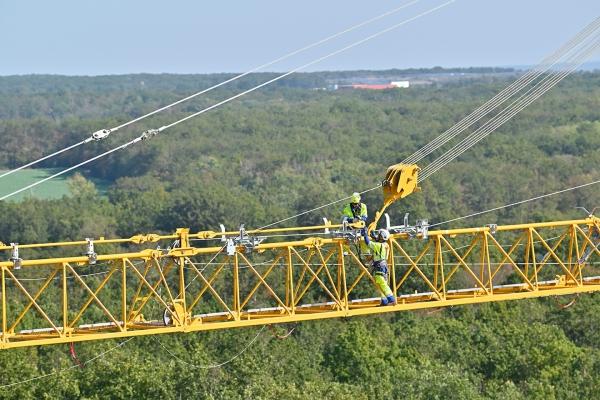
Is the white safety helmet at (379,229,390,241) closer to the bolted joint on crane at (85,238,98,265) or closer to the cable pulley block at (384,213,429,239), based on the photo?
the cable pulley block at (384,213,429,239)

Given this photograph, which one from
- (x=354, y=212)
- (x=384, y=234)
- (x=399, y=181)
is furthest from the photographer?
(x=399, y=181)

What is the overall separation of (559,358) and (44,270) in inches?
1651

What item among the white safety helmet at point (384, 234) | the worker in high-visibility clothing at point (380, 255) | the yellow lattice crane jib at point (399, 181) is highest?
the yellow lattice crane jib at point (399, 181)

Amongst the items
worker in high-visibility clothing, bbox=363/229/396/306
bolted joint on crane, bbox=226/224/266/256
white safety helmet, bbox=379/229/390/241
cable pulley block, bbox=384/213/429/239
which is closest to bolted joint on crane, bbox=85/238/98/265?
bolted joint on crane, bbox=226/224/266/256

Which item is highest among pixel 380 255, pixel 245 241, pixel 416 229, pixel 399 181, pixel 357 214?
pixel 399 181

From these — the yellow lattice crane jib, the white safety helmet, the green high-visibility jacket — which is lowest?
the white safety helmet

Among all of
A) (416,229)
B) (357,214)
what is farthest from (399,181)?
(357,214)

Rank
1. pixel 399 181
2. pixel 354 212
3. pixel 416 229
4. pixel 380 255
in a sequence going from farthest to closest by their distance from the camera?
1. pixel 399 181
2. pixel 416 229
3. pixel 354 212
4. pixel 380 255

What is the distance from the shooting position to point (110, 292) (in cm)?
8831

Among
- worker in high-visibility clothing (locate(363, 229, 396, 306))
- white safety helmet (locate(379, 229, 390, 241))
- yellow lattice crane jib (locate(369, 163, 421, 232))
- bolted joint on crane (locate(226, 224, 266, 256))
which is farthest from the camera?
yellow lattice crane jib (locate(369, 163, 421, 232))

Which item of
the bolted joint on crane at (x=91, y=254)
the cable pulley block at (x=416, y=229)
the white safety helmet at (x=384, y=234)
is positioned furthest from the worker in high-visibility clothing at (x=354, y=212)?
the bolted joint on crane at (x=91, y=254)

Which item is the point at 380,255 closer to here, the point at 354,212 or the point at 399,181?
the point at 354,212

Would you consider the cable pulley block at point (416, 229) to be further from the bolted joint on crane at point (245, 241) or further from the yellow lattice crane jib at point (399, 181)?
the bolted joint on crane at point (245, 241)

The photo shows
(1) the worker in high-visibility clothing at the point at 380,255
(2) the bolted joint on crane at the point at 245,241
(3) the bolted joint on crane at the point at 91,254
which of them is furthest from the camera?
(2) the bolted joint on crane at the point at 245,241
